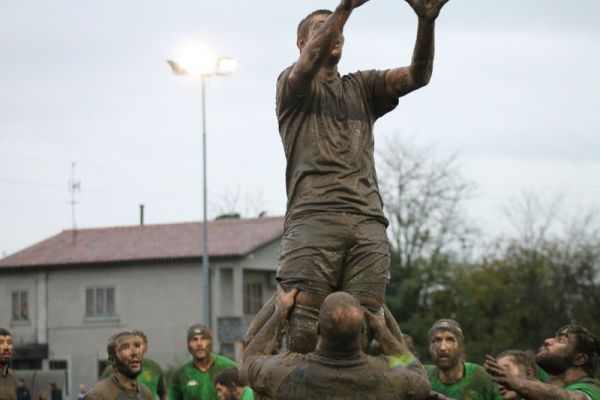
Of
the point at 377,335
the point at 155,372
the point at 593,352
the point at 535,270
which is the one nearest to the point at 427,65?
the point at 377,335

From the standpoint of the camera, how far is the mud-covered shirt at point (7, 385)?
1412 cm

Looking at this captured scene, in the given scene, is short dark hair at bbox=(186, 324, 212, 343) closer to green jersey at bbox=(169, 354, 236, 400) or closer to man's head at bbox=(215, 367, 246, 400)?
green jersey at bbox=(169, 354, 236, 400)

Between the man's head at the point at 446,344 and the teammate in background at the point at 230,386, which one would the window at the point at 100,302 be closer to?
the teammate in background at the point at 230,386

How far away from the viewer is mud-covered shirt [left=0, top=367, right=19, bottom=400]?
14.1 metres

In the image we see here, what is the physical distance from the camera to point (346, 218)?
8.19 m

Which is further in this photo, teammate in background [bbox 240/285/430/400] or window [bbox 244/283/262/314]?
window [bbox 244/283/262/314]

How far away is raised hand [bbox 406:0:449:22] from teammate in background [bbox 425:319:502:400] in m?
4.88

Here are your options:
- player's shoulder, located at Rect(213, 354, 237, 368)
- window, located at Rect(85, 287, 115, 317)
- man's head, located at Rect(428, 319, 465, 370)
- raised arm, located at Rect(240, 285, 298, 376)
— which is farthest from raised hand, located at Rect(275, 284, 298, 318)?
window, located at Rect(85, 287, 115, 317)

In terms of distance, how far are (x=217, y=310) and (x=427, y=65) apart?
52587 millimetres

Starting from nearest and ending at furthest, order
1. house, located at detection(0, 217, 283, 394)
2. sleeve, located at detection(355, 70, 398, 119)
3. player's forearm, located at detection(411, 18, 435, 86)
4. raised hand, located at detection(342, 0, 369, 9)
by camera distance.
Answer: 1. raised hand, located at detection(342, 0, 369, 9)
2. player's forearm, located at detection(411, 18, 435, 86)
3. sleeve, located at detection(355, 70, 398, 119)
4. house, located at detection(0, 217, 283, 394)

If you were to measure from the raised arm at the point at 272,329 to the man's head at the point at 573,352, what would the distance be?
2.72 meters

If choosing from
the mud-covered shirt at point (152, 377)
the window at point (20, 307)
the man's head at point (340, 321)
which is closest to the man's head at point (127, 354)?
the mud-covered shirt at point (152, 377)

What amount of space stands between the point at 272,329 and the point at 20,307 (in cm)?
6021

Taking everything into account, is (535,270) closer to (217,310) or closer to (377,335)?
(217,310)
